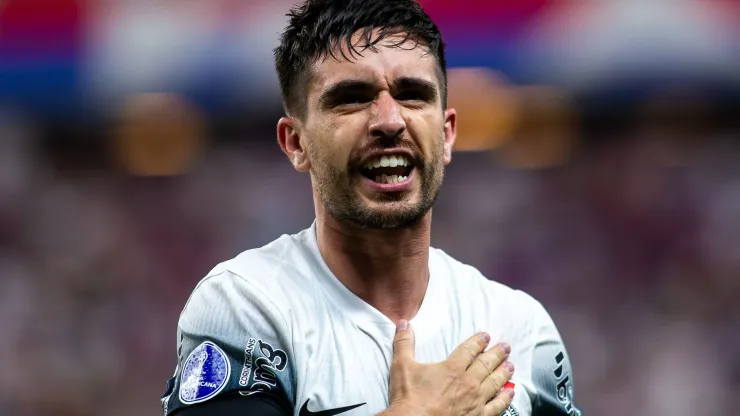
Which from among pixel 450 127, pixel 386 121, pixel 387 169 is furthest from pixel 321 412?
pixel 450 127

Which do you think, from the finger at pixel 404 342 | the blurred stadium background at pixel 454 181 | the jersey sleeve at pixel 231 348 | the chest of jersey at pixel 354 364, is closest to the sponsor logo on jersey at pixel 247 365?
the jersey sleeve at pixel 231 348

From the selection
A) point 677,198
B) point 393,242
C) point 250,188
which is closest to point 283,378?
point 393,242

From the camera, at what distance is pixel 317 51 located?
280 centimetres

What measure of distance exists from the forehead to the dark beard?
10.1 inches

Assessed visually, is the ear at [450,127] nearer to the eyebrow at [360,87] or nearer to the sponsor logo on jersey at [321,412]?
the eyebrow at [360,87]

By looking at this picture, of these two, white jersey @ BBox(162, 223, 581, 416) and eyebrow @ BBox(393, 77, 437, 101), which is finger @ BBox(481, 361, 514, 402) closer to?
white jersey @ BBox(162, 223, 581, 416)

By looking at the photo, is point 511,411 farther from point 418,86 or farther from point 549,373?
point 418,86

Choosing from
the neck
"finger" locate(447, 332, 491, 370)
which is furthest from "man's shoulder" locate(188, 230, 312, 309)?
"finger" locate(447, 332, 491, 370)

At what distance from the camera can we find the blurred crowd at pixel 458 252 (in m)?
8.68

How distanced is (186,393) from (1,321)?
696 centimetres

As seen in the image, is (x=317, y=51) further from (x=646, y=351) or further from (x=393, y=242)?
(x=646, y=351)

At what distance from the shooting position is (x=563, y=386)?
3047mm

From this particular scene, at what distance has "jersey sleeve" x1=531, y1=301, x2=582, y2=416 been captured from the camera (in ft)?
9.69

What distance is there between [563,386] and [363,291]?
→ 2.38 feet
